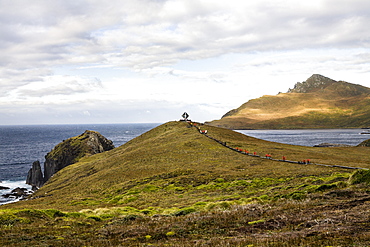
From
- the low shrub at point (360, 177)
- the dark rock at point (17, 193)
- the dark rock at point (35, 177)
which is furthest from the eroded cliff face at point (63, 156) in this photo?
the low shrub at point (360, 177)

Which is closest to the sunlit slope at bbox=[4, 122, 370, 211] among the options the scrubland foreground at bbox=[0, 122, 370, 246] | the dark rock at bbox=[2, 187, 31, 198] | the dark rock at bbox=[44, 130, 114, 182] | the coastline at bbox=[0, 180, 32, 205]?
the scrubland foreground at bbox=[0, 122, 370, 246]

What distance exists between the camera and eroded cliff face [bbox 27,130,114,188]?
112125 mm

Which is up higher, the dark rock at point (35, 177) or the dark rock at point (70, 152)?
the dark rock at point (70, 152)

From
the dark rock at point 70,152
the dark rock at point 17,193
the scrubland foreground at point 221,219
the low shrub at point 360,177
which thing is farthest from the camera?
the dark rock at point 70,152

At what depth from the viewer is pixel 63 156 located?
384 feet

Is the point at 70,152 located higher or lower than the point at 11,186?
higher

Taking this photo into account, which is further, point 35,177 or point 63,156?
point 63,156

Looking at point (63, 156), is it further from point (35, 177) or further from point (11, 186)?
point (11, 186)

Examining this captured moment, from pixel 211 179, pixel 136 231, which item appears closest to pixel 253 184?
pixel 211 179

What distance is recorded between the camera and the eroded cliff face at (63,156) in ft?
368

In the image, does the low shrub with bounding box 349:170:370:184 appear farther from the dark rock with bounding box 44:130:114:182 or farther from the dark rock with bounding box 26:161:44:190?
the dark rock with bounding box 26:161:44:190

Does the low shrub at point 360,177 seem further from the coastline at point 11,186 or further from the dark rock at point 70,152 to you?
the dark rock at point 70,152

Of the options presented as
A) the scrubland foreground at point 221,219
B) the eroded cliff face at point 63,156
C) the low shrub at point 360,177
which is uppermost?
the low shrub at point 360,177

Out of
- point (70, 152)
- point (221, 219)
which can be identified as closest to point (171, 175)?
point (221, 219)
